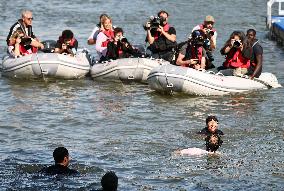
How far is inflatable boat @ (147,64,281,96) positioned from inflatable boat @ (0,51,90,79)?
6.86ft

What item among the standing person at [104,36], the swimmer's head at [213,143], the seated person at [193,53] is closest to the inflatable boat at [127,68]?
the standing person at [104,36]

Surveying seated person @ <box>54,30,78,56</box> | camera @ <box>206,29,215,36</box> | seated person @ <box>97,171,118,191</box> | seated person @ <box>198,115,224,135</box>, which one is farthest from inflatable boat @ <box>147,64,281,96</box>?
seated person @ <box>97,171,118,191</box>

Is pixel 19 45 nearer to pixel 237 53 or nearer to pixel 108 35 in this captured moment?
pixel 108 35

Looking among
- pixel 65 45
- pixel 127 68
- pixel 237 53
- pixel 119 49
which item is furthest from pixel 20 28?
pixel 237 53

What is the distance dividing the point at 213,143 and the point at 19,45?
7547mm

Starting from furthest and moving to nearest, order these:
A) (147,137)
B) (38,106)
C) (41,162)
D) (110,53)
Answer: (110,53) < (38,106) < (147,137) < (41,162)

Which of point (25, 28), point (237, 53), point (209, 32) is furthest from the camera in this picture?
point (25, 28)

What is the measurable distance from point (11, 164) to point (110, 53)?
708 centimetres

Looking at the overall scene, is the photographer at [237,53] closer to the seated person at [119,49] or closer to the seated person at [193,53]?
the seated person at [193,53]

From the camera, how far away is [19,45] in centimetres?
1927

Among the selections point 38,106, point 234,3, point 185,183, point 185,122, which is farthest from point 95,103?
point 234,3

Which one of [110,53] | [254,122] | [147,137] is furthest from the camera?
[110,53]

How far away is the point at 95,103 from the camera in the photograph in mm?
17453

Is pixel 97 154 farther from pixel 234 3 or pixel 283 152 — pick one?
pixel 234 3
